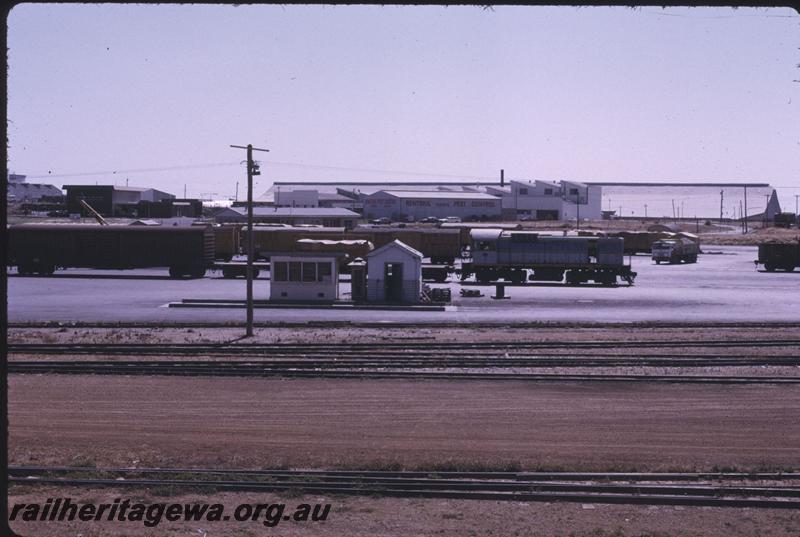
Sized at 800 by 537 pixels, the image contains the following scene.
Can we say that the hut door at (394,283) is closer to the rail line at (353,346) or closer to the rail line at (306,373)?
the rail line at (353,346)

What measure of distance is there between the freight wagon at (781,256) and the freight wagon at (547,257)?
48.5 ft

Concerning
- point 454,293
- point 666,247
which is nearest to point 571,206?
point 666,247

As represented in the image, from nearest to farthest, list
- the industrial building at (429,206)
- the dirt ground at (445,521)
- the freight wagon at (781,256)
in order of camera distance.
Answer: the dirt ground at (445,521) → the freight wagon at (781,256) → the industrial building at (429,206)

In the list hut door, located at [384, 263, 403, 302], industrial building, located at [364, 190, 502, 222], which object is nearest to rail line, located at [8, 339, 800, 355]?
hut door, located at [384, 263, 403, 302]

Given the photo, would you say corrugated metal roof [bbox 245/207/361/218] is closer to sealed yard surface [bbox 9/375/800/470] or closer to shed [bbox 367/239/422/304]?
shed [bbox 367/239/422/304]

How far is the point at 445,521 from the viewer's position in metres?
9.62

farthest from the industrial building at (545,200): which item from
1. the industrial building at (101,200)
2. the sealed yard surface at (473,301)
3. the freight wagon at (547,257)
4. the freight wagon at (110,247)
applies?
the freight wagon at (110,247)

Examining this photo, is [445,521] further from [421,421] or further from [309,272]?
[309,272]

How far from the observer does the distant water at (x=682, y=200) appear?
133500 millimetres

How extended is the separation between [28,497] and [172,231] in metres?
41.2

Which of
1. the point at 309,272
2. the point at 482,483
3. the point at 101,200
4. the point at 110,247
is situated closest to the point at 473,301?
the point at 309,272

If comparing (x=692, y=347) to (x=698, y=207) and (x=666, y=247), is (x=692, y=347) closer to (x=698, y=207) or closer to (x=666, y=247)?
(x=666, y=247)

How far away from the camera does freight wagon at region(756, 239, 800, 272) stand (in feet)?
191

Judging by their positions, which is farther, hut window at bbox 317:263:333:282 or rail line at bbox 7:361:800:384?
hut window at bbox 317:263:333:282
